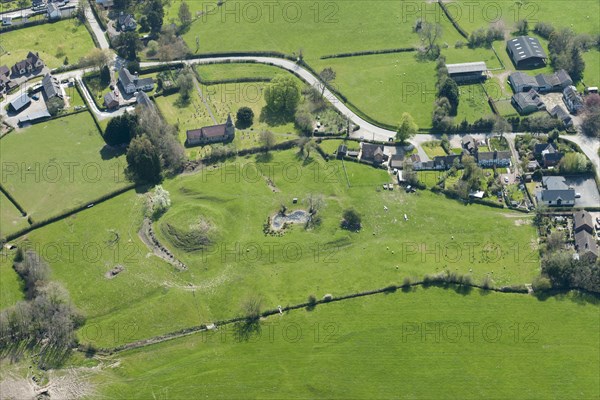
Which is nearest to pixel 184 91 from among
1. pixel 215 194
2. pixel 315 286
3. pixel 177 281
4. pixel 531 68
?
pixel 215 194

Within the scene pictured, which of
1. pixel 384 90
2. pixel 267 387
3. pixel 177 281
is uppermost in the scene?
pixel 384 90

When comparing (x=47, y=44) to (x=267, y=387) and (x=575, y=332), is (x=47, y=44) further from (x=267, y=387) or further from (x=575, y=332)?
(x=575, y=332)

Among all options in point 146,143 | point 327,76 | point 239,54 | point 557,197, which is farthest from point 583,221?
point 239,54

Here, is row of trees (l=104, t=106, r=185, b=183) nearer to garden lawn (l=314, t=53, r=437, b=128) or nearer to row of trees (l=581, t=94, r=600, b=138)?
garden lawn (l=314, t=53, r=437, b=128)

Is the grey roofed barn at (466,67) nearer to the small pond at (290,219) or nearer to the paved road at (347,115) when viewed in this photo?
the paved road at (347,115)

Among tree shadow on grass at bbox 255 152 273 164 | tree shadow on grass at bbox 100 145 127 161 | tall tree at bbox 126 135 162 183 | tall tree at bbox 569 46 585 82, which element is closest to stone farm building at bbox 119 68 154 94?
tree shadow on grass at bbox 100 145 127 161

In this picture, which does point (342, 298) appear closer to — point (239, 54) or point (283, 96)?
point (283, 96)

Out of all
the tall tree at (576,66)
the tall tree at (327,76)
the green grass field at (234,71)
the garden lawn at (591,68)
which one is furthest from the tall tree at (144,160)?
the garden lawn at (591,68)
